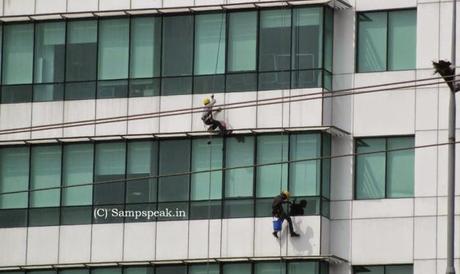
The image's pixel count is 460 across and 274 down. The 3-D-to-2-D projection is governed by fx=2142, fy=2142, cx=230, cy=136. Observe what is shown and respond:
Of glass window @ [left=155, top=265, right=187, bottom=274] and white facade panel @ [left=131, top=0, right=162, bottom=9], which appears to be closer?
glass window @ [left=155, top=265, right=187, bottom=274]

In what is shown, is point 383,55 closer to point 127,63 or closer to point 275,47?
point 275,47

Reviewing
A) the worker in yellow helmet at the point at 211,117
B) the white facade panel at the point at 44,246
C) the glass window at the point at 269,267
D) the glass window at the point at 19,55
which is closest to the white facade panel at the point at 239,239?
the glass window at the point at 269,267

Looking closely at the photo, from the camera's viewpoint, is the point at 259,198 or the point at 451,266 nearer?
the point at 451,266

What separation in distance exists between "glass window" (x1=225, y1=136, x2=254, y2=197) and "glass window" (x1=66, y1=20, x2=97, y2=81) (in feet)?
18.3

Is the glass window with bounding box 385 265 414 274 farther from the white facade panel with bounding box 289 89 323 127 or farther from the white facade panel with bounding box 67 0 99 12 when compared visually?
the white facade panel with bounding box 67 0 99 12

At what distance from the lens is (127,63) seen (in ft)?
221

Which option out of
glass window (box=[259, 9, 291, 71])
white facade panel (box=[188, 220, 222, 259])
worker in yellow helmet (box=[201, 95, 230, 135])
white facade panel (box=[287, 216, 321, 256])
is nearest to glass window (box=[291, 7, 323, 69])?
glass window (box=[259, 9, 291, 71])

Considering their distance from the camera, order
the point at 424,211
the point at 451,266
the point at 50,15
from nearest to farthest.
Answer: the point at 451,266 < the point at 424,211 < the point at 50,15

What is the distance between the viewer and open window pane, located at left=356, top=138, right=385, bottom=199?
64938 millimetres

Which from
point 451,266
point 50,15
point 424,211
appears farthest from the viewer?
point 50,15

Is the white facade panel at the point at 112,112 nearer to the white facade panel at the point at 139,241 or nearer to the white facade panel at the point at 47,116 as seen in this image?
the white facade panel at the point at 47,116

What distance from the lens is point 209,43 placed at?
66.6 m

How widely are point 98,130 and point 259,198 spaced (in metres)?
5.80

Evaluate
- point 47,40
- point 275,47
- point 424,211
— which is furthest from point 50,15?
point 424,211
